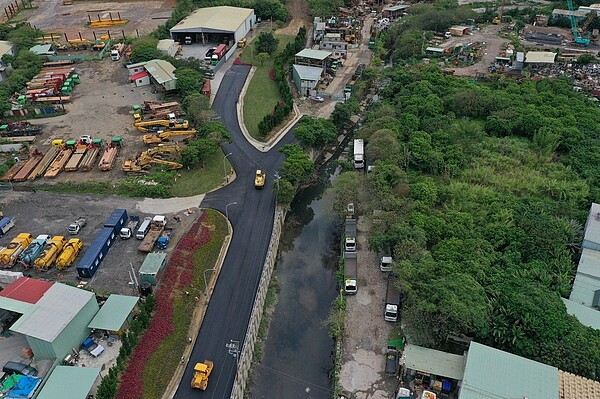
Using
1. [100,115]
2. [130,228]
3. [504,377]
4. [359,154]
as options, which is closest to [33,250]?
[130,228]

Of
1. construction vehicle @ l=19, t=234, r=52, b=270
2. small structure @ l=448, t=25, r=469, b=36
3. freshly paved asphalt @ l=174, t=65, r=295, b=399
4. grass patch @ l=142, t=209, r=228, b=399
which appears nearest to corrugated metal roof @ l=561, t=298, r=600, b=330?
freshly paved asphalt @ l=174, t=65, r=295, b=399

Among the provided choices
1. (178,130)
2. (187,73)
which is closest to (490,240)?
(178,130)

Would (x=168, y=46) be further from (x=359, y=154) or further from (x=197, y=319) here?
(x=197, y=319)

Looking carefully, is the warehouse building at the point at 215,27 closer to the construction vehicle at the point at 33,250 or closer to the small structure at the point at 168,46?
the small structure at the point at 168,46

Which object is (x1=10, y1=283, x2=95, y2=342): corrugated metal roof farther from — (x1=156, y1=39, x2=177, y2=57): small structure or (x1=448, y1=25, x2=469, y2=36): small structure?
(x1=448, y1=25, x2=469, y2=36): small structure

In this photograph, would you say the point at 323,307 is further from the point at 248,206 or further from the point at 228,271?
the point at 248,206

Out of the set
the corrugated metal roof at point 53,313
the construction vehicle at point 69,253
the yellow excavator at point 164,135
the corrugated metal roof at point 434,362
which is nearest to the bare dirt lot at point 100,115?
the yellow excavator at point 164,135
